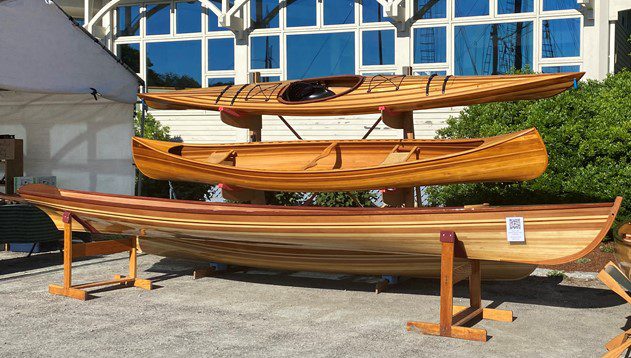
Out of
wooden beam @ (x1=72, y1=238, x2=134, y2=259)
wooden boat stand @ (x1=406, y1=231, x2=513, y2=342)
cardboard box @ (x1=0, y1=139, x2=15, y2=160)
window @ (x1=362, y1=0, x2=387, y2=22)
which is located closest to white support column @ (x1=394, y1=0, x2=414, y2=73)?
window @ (x1=362, y1=0, x2=387, y2=22)

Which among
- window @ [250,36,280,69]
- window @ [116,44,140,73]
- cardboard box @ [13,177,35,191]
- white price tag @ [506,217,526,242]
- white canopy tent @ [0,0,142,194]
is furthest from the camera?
window @ [116,44,140,73]

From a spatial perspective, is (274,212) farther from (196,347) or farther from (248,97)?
(248,97)

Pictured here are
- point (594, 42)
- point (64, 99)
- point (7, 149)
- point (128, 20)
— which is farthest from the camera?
point (128, 20)

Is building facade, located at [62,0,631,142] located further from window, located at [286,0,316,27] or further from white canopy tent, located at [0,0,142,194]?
white canopy tent, located at [0,0,142,194]

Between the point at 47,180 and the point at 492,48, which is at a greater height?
the point at 492,48

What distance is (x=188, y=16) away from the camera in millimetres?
16578

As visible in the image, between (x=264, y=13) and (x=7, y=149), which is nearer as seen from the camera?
(x=7, y=149)

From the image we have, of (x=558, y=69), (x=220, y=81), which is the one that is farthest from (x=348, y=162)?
(x=220, y=81)

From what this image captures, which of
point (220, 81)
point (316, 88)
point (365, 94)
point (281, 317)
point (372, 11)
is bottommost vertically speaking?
point (281, 317)

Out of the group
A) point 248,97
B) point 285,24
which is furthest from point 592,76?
point 248,97

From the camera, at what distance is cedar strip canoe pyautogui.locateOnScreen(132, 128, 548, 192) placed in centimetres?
720

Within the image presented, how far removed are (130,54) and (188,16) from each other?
5.38 ft

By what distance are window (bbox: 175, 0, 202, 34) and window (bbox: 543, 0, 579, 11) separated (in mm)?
7193

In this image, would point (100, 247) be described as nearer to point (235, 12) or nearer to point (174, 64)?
point (235, 12)
